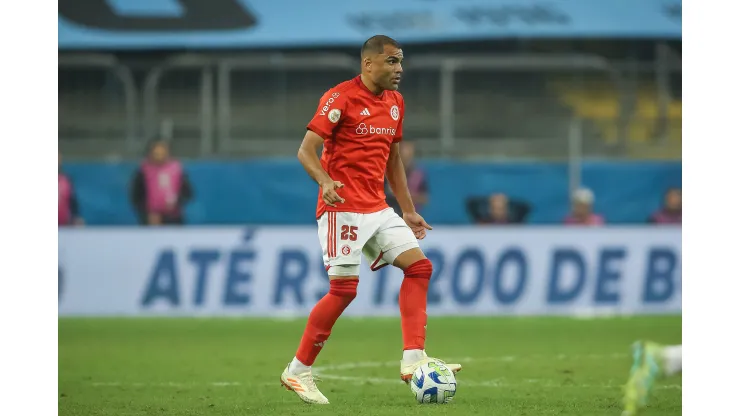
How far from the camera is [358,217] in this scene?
24.6 ft

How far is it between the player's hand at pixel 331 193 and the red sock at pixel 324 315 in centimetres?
63

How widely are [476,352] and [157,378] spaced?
10.2 ft

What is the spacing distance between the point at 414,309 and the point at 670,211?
973cm

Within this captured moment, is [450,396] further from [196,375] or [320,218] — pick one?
[196,375]

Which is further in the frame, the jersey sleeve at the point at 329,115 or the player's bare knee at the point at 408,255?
the player's bare knee at the point at 408,255

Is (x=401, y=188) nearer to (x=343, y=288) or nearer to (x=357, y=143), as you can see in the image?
(x=357, y=143)

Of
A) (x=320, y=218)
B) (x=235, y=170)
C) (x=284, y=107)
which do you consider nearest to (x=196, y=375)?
(x=320, y=218)

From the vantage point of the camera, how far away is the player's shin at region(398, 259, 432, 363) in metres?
7.38

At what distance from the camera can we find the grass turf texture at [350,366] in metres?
7.33

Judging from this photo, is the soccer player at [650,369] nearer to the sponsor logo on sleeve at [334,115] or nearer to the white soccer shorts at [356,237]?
the white soccer shorts at [356,237]

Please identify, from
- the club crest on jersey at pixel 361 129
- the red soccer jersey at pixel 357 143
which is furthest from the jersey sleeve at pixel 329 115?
the club crest on jersey at pixel 361 129

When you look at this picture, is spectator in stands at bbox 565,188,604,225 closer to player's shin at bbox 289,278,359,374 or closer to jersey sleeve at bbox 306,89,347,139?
player's shin at bbox 289,278,359,374
